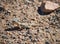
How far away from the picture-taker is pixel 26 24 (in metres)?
3.51

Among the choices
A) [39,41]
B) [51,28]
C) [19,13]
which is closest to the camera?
[39,41]

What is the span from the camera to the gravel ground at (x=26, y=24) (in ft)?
10.9

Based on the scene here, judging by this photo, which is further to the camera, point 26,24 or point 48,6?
point 48,6

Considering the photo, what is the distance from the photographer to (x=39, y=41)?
3297 mm

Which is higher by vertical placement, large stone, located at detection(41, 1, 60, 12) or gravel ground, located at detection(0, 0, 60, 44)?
large stone, located at detection(41, 1, 60, 12)

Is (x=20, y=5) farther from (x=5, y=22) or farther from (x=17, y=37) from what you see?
(x=17, y=37)

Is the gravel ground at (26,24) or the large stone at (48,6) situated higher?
the large stone at (48,6)

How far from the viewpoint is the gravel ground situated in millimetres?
3336

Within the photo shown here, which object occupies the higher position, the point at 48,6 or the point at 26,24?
the point at 48,6

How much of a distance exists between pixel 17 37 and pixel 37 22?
1.49 ft

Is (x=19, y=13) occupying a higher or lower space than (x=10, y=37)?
higher

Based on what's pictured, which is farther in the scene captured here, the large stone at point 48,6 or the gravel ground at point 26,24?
the large stone at point 48,6

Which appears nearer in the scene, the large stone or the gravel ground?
the gravel ground

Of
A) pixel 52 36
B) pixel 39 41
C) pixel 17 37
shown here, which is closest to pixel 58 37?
pixel 52 36
